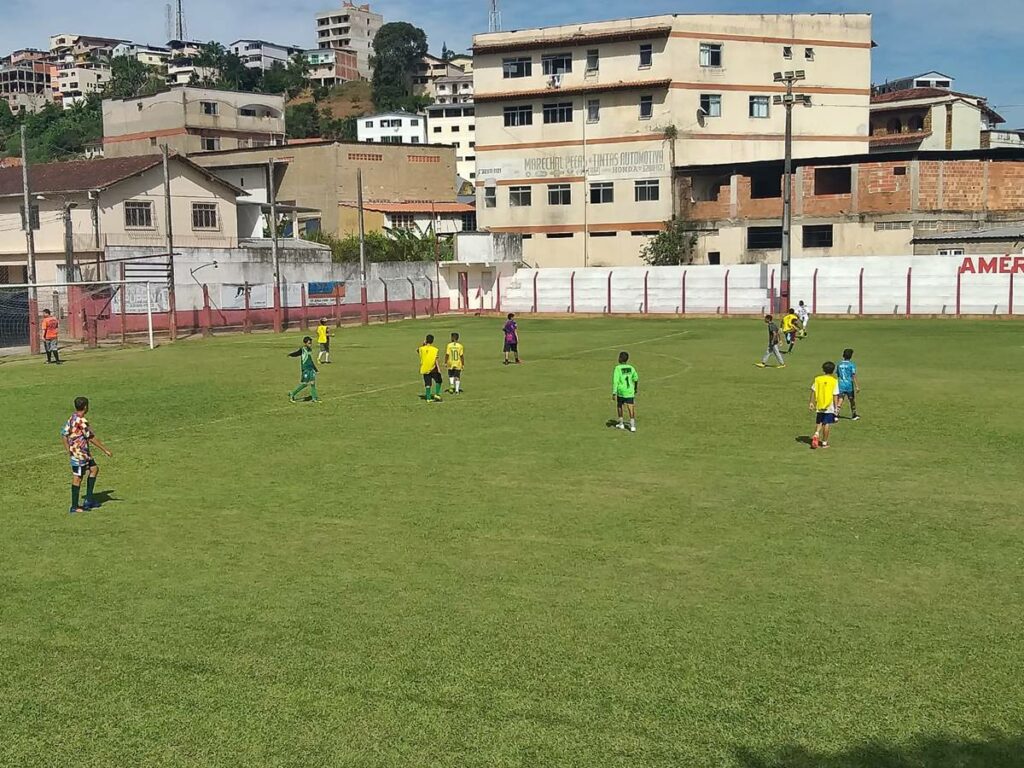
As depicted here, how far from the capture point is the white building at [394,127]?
138 meters

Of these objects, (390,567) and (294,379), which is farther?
(294,379)

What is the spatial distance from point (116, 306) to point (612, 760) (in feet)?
139

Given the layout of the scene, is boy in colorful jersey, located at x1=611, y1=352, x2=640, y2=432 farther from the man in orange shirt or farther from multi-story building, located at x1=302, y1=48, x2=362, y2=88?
multi-story building, located at x1=302, y1=48, x2=362, y2=88

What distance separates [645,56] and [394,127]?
76037 mm

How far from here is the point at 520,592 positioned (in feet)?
34.6

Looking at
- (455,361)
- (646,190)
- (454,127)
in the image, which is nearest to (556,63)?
(646,190)

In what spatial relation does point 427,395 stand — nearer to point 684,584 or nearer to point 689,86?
point 684,584

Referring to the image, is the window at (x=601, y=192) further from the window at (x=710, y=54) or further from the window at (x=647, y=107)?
the window at (x=710, y=54)

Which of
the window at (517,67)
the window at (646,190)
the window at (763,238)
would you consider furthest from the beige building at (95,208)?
the window at (763,238)

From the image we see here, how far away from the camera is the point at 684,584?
1072 cm

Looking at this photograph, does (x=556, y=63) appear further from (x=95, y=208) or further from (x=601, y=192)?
(x=95, y=208)

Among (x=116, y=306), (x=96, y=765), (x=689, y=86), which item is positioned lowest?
(x=96, y=765)

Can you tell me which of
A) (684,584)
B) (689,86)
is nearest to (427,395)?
(684,584)

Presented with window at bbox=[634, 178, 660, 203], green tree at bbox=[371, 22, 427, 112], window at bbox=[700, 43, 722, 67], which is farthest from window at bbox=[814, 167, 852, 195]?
green tree at bbox=[371, 22, 427, 112]
